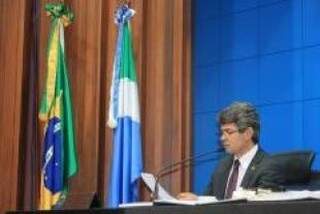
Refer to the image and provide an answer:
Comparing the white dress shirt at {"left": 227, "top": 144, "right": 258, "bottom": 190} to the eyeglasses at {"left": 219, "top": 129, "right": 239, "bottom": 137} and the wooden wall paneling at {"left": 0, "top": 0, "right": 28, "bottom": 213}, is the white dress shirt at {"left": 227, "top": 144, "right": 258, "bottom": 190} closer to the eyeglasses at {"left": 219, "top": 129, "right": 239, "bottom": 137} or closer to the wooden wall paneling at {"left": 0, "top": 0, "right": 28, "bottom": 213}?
the eyeglasses at {"left": 219, "top": 129, "right": 239, "bottom": 137}

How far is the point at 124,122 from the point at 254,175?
1.79m

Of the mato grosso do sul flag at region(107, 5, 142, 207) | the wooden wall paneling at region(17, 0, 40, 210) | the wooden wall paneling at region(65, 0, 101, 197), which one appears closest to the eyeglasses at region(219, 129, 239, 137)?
the mato grosso do sul flag at region(107, 5, 142, 207)

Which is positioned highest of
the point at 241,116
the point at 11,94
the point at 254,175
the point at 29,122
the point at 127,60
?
the point at 127,60

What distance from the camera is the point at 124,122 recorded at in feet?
15.9

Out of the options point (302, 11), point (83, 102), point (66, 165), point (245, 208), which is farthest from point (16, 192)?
point (245, 208)

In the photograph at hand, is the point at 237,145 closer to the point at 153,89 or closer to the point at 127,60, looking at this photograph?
the point at 127,60

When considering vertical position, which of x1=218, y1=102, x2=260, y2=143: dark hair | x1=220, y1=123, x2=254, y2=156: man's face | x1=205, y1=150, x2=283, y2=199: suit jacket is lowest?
x1=205, y1=150, x2=283, y2=199: suit jacket

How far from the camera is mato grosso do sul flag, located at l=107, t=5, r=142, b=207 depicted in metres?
4.75

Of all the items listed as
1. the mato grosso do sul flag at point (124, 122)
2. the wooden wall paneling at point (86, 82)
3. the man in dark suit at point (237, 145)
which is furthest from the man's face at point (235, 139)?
the wooden wall paneling at point (86, 82)

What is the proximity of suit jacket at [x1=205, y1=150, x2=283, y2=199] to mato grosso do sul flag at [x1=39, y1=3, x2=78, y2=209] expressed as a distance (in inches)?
61.3

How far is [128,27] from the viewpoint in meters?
5.04

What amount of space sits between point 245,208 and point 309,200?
191 millimetres

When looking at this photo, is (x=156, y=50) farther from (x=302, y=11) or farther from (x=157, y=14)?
(x=302, y=11)

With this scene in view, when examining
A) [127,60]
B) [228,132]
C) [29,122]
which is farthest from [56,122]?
[228,132]
